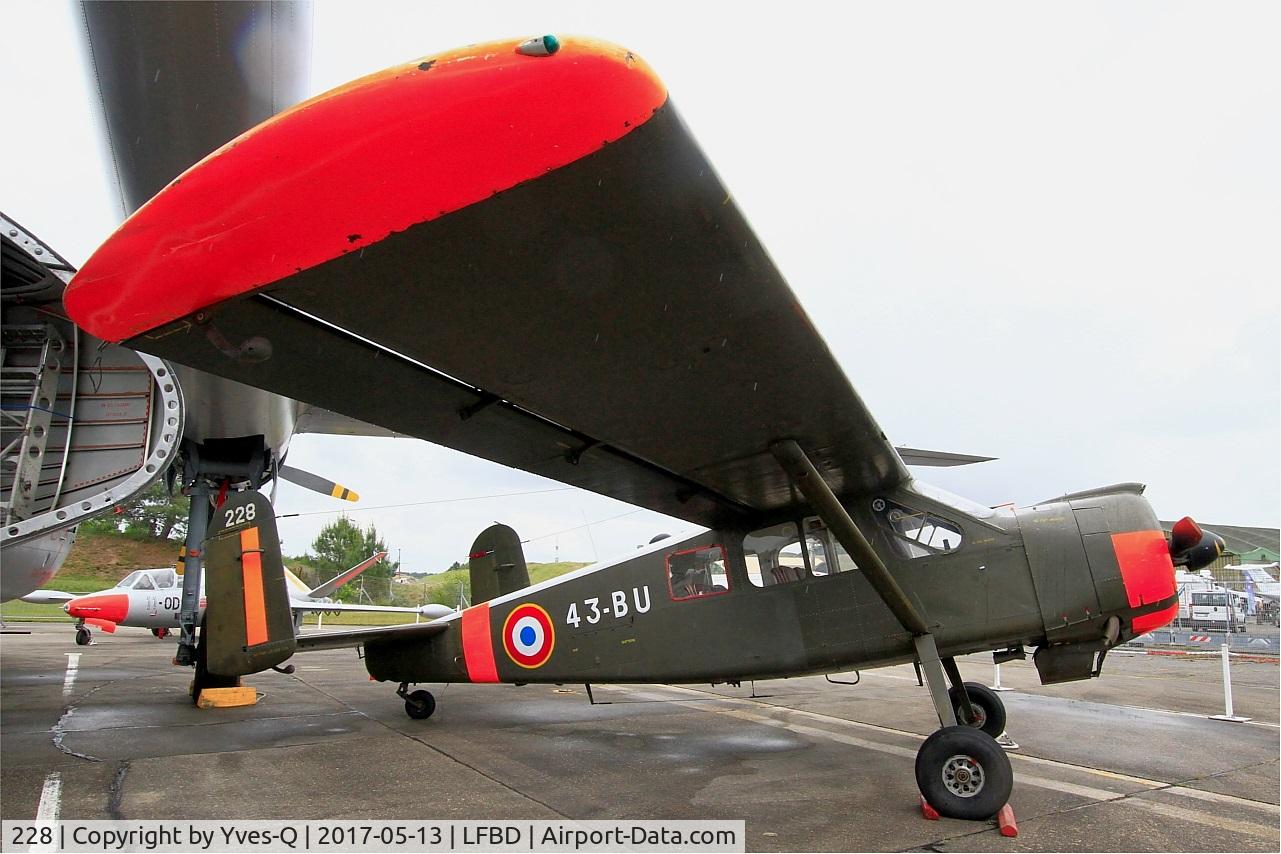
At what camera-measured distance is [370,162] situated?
1865 millimetres

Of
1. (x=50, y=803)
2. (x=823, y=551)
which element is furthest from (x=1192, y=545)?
(x=50, y=803)

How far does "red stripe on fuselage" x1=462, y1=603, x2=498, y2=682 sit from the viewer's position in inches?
279

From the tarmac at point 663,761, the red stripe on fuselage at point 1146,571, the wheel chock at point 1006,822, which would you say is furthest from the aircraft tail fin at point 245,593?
the red stripe on fuselage at point 1146,571

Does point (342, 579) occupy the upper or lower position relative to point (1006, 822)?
upper

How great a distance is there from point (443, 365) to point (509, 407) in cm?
91

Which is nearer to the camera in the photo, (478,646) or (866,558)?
(866,558)

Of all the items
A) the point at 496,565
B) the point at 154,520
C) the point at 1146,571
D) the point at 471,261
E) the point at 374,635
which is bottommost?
the point at 1146,571

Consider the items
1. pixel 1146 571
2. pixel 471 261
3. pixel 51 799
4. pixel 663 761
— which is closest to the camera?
pixel 471 261

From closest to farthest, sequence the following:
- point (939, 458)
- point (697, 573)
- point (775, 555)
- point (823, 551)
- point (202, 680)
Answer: point (823, 551), point (775, 555), point (697, 573), point (202, 680), point (939, 458)

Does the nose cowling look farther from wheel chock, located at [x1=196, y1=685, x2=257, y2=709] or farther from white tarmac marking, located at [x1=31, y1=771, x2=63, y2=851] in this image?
wheel chock, located at [x1=196, y1=685, x2=257, y2=709]

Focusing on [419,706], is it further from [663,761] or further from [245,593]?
[663,761]

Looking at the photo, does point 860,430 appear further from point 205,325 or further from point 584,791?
point 205,325

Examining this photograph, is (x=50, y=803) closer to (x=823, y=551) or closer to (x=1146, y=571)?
(x=823, y=551)
